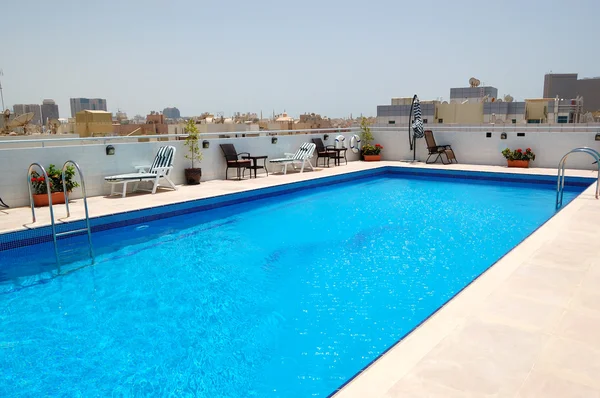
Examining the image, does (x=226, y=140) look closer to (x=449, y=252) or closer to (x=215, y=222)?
(x=215, y=222)

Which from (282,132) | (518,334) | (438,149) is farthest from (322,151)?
(518,334)

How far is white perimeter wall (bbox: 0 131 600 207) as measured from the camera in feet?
21.6

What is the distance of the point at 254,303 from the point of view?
3.83m

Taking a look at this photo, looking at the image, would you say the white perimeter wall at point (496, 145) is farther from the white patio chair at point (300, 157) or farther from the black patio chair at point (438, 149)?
the white patio chair at point (300, 157)

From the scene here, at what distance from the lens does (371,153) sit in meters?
12.6

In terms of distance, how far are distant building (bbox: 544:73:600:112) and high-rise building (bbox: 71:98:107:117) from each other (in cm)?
6661

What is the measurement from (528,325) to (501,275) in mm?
897

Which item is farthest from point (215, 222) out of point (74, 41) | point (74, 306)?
point (74, 41)

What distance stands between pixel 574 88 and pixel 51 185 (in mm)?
69900

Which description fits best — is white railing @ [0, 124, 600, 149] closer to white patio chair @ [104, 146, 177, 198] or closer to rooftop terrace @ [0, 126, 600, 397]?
white patio chair @ [104, 146, 177, 198]

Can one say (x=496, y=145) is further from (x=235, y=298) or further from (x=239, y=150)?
(x=235, y=298)

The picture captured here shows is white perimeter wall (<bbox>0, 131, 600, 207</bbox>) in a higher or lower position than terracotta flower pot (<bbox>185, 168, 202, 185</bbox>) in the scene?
higher

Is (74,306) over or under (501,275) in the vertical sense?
under

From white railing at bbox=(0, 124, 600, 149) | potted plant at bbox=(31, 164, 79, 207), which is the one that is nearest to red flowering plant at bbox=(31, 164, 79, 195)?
potted plant at bbox=(31, 164, 79, 207)
